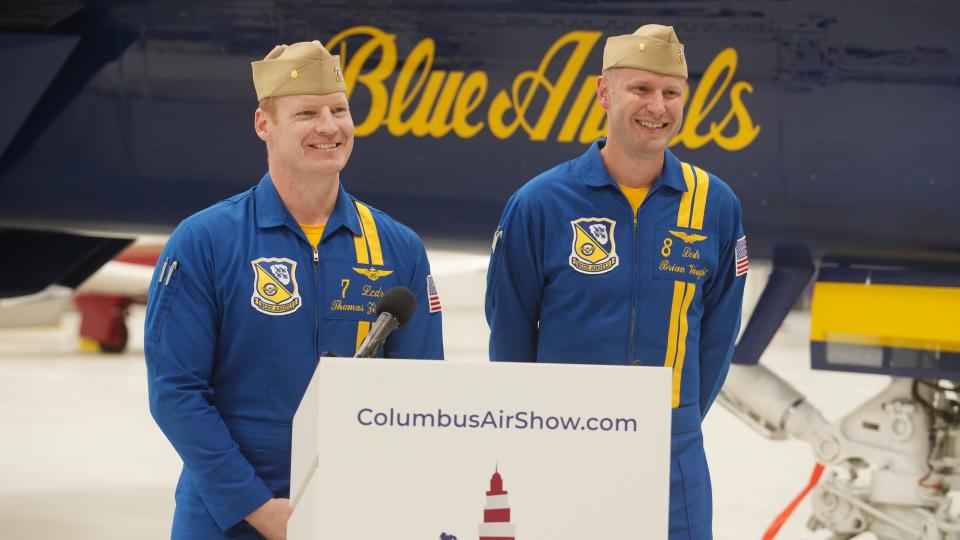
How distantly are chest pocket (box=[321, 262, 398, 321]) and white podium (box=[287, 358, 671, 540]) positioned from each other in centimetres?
67

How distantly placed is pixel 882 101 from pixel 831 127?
184 millimetres

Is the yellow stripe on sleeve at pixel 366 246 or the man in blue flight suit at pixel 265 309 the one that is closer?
the man in blue flight suit at pixel 265 309

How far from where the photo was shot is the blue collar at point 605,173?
10.6 feet

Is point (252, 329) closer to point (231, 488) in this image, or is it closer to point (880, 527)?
point (231, 488)

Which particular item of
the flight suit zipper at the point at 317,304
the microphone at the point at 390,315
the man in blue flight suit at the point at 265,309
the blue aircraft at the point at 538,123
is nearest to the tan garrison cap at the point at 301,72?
the man in blue flight suit at the point at 265,309

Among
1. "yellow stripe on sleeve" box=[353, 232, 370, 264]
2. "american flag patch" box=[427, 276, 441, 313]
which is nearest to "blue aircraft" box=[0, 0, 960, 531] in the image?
"american flag patch" box=[427, 276, 441, 313]

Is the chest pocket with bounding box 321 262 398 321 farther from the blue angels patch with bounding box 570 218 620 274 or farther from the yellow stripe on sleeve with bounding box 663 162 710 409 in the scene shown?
the yellow stripe on sleeve with bounding box 663 162 710 409

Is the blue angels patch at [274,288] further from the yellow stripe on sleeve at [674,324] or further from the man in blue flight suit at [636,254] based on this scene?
the yellow stripe on sleeve at [674,324]

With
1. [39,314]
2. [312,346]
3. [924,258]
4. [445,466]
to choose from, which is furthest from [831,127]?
[39,314]

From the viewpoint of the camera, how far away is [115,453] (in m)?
Answer: 9.21

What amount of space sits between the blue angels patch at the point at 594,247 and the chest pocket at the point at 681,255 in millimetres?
100

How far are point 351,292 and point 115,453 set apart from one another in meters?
6.83

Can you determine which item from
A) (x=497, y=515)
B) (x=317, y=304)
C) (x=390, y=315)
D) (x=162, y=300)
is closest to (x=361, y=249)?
(x=317, y=304)

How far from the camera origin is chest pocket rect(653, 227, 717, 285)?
10.5 feet
